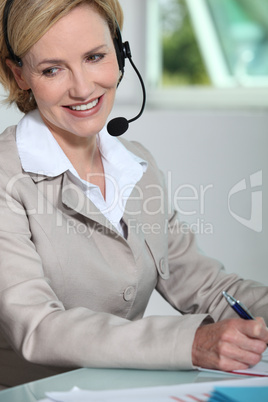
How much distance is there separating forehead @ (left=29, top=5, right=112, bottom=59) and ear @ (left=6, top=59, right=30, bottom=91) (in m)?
0.12

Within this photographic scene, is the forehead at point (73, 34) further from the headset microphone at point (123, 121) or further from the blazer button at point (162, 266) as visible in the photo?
the blazer button at point (162, 266)

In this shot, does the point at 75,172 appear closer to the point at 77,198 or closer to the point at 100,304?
the point at 77,198

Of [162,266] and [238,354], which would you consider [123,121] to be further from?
[238,354]

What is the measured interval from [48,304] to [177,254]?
1.84ft

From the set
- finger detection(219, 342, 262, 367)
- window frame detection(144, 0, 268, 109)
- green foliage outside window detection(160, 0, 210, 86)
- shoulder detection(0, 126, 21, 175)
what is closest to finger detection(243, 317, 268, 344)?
finger detection(219, 342, 262, 367)

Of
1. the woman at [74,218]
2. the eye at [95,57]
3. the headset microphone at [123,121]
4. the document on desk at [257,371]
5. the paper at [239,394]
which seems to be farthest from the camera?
the headset microphone at [123,121]

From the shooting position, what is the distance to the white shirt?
1417 mm

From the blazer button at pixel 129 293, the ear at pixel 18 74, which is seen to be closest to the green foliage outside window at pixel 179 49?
the ear at pixel 18 74

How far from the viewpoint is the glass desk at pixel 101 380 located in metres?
0.92

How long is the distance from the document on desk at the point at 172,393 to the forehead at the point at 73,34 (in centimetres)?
76

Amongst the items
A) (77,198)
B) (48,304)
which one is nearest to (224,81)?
(77,198)

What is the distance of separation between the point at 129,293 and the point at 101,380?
1.58 ft

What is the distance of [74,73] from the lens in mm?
1391

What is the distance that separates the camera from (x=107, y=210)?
1490mm
